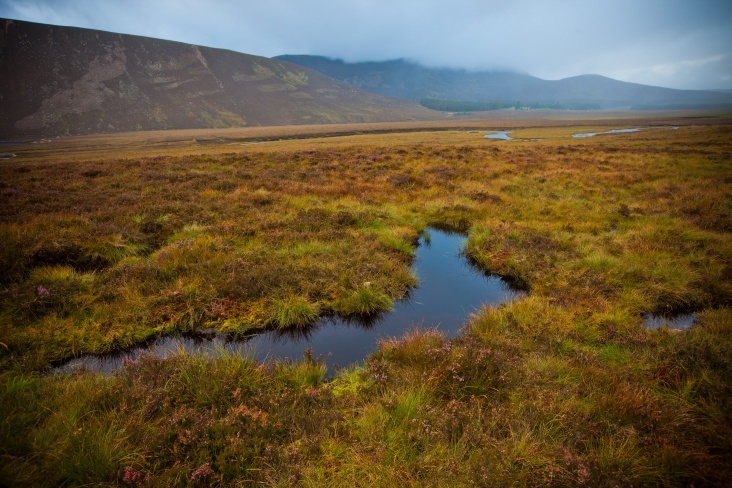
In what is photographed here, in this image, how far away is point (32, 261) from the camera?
7.96 m

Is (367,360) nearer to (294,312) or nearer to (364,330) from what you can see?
(364,330)

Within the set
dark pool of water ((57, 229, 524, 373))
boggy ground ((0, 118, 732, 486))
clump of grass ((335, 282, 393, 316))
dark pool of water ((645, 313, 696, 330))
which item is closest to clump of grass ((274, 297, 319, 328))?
boggy ground ((0, 118, 732, 486))

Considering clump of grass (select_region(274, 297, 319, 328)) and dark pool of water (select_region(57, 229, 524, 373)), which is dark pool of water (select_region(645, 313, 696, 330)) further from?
clump of grass (select_region(274, 297, 319, 328))

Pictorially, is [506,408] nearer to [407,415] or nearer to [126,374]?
[407,415]

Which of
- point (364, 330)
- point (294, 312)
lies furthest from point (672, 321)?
point (294, 312)

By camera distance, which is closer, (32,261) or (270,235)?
(32,261)

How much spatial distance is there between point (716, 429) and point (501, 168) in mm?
22737

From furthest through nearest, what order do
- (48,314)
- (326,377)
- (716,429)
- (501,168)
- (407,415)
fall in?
(501,168), (48,314), (326,377), (407,415), (716,429)

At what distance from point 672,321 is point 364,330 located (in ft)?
22.4

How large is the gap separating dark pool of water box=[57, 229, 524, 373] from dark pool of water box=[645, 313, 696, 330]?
8.57 ft

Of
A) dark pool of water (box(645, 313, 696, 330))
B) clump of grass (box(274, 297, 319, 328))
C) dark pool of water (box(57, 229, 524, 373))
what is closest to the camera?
dark pool of water (box(57, 229, 524, 373))

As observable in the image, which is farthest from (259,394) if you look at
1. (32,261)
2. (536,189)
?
(536,189)

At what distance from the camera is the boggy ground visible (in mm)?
3348

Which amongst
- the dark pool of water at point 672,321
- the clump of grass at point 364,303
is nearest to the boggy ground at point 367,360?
the clump of grass at point 364,303
